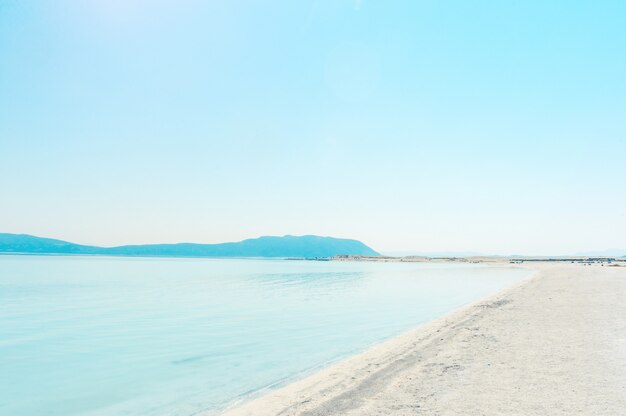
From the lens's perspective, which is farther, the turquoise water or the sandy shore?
the turquoise water

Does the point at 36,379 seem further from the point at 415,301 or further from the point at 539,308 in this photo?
the point at 415,301

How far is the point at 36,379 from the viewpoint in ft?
40.7

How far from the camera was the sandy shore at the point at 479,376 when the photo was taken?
7.58 metres

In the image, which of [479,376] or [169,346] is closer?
[479,376]

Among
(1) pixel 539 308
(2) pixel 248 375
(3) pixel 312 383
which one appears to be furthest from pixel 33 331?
(1) pixel 539 308

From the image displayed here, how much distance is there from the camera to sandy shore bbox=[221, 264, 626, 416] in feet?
24.9

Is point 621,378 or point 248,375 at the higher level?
point 621,378

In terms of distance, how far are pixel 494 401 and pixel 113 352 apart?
44.5ft

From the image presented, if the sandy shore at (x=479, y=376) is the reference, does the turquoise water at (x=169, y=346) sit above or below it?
below

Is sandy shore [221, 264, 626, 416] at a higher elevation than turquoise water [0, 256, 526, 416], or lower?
higher

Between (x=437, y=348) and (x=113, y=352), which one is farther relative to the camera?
(x=113, y=352)

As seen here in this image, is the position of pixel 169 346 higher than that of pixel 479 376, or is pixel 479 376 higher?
pixel 479 376

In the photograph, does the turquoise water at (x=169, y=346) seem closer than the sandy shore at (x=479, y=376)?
No

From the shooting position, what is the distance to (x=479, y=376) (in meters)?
9.48
